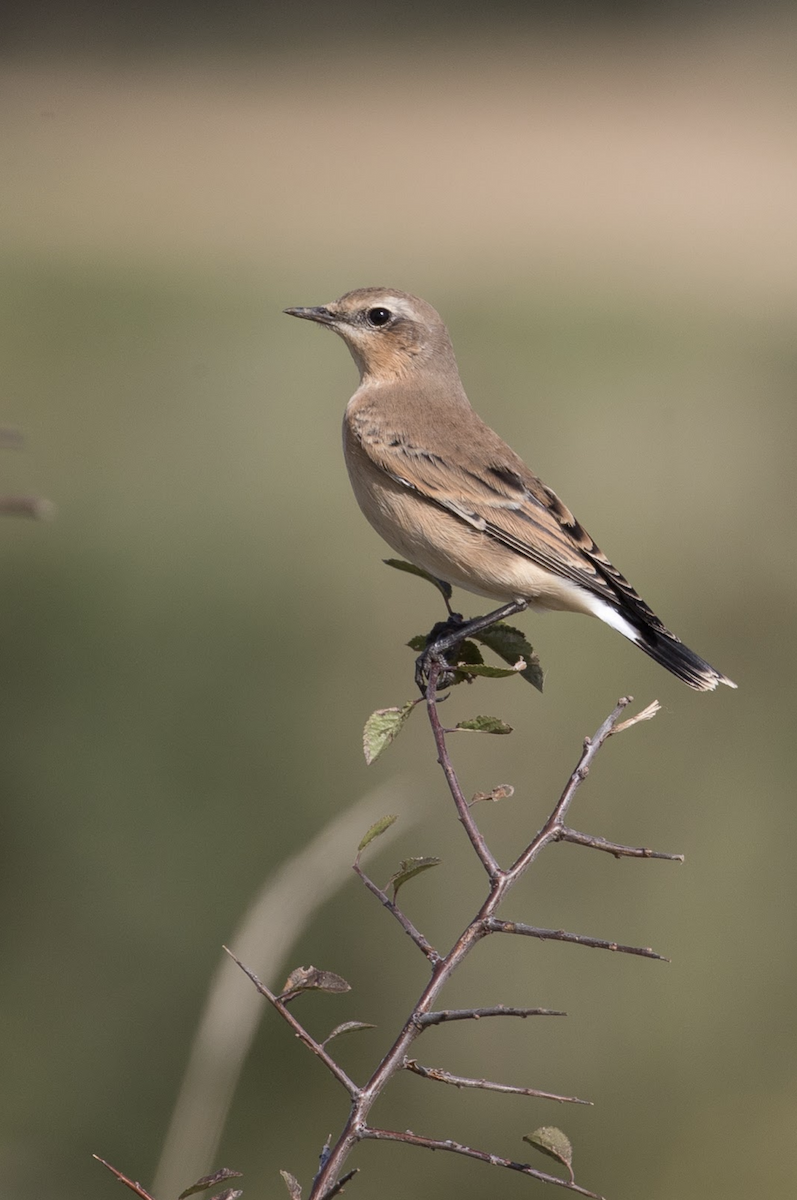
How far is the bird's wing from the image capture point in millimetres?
2803

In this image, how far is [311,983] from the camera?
125cm

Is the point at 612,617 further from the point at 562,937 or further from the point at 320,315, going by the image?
the point at 562,937

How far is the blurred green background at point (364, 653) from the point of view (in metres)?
4.82

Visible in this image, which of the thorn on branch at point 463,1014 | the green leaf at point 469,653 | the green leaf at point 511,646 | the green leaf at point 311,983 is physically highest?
the green leaf at point 511,646

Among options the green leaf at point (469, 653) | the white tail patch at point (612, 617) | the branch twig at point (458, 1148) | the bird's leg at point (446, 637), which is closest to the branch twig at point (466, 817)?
the branch twig at point (458, 1148)

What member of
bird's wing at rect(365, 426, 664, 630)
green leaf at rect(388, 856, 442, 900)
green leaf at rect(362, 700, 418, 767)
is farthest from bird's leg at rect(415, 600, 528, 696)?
green leaf at rect(388, 856, 442, 900)

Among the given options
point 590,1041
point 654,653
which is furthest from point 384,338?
point 590,1041

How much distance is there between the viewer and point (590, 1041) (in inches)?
202

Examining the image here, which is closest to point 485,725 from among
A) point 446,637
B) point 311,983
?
point 311,983

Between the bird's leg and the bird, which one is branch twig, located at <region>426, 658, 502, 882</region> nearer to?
the bird's leg

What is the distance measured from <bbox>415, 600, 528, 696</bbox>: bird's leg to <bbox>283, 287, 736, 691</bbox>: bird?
0.31 ft

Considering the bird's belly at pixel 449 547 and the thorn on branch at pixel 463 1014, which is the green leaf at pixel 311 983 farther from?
the bird's belly at pixel 449 547

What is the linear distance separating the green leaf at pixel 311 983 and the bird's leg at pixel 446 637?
66cm

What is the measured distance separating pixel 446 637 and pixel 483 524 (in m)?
0.55
